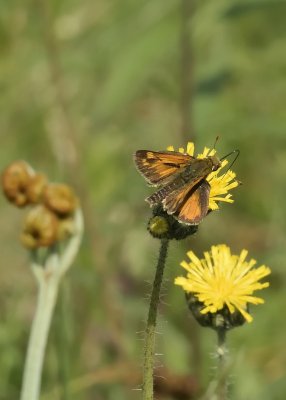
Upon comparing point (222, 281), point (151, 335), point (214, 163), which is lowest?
point (151, 335)

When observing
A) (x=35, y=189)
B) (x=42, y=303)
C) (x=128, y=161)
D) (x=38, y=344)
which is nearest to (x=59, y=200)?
Result: (x=35, y=189)

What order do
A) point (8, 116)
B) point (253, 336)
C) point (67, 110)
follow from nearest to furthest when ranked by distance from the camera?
point (253, 336)
point (67, 110)
point (8, 116)

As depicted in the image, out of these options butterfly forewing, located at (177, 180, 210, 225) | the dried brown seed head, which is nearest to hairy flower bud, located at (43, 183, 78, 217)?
the dried brown seed head

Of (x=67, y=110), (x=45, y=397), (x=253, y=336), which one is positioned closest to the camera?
(x=45, y=397)

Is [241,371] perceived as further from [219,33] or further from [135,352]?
[219,33]

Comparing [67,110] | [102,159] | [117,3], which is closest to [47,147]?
[102,159]

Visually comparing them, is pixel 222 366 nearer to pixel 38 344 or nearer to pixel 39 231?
pixel 38 344

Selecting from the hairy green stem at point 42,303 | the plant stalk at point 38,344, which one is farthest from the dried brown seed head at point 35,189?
the plant stalk at point 38,344
